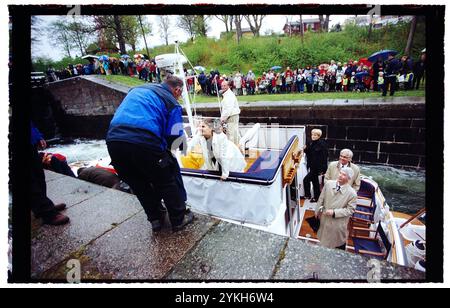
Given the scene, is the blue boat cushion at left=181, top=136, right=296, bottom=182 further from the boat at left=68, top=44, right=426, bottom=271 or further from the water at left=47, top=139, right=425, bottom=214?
the water at left=47, top=139, right=425, bottom=214

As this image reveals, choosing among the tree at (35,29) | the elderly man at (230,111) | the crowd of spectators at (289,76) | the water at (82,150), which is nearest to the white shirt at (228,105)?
the elderly man at (230,111)

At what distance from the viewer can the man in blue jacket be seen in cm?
182

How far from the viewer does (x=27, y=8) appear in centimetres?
142

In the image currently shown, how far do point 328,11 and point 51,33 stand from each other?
1935 millimetres

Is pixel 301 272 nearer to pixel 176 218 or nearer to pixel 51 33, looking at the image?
pixel 176 218

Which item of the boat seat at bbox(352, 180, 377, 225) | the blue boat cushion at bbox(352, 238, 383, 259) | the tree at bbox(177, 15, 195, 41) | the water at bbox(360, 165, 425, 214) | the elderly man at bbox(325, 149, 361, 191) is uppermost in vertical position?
the tree at bbox(177, 15, 195, 41)

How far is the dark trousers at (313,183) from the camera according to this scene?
493 centimetres

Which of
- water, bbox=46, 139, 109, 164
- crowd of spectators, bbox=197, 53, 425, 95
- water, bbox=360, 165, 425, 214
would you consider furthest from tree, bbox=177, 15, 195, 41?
water, bbox=46, 139, 109, 164

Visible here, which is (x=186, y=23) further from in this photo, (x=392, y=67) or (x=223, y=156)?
(x=392, y=67)

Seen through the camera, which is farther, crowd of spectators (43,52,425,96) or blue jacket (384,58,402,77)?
crowd of spectators (43,52,425,96)

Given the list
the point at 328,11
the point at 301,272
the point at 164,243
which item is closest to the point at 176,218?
the point at 164,243

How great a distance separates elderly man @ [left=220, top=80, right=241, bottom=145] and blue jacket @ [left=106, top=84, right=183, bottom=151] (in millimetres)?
2724

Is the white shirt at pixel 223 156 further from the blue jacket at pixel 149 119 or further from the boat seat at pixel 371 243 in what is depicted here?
the boat seat at pixel 371 243
